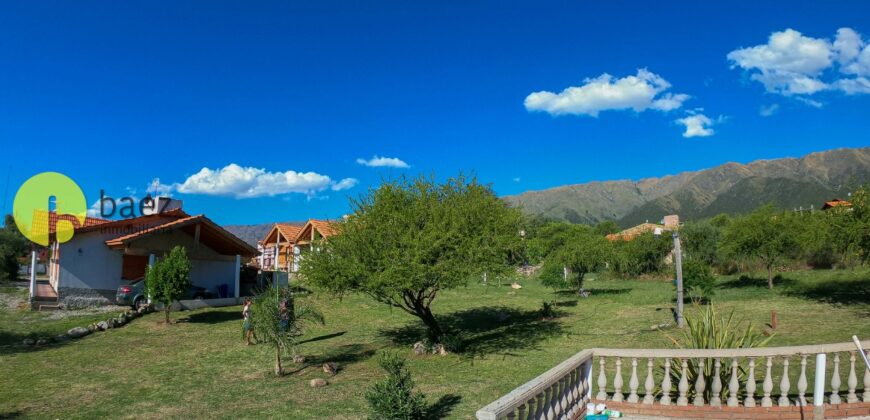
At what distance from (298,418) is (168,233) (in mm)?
21600

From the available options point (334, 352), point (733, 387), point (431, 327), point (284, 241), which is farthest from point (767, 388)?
point (284, 241)

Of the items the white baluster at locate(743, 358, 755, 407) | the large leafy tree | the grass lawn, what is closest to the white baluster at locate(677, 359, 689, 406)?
the white baluster at locate(743, 358, 755, 407)

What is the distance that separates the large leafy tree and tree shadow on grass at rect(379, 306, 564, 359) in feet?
6.19

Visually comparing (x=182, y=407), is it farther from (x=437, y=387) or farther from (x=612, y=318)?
(x=612, y=318)

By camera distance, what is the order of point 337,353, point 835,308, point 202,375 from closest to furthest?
point 202,375
point 337,353
point 835,308

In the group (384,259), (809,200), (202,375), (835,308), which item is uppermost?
(809,200)

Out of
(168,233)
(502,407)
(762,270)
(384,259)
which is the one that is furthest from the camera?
(762,270)

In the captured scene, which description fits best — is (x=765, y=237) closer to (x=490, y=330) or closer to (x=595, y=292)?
(x=595, y=292)

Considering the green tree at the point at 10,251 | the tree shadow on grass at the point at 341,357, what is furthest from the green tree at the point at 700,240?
the green tree at the point at 10,251

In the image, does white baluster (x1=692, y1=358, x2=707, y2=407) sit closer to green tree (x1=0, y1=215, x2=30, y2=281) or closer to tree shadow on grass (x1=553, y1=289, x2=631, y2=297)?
tree shadow on grass (x1=553, y1=289, x2=631, y2=297)

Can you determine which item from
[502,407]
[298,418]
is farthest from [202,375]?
[502,407]

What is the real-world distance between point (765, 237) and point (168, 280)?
30.2 meters

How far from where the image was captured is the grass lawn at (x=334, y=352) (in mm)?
11383

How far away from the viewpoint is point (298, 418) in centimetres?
1002
